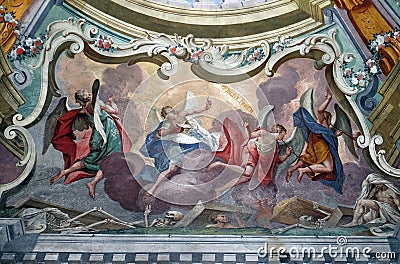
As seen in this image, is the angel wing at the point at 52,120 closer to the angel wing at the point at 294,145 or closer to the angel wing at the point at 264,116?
the angel wing at the point at 264,116

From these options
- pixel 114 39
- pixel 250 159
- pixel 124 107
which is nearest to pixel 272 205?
pixel 250 159

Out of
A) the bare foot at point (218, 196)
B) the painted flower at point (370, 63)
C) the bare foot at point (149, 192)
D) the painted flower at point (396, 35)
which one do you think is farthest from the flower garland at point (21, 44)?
the painted flower at point (396, 35)

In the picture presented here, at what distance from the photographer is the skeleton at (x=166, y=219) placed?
12.2m

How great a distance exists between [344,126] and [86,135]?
4261mm

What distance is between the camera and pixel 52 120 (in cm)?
1267

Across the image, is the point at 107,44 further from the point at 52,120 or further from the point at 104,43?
the point at 52,120

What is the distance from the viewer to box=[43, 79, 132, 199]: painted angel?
12.6 meters

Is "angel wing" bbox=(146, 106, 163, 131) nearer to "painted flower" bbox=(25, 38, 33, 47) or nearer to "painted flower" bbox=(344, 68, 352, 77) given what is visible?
"painted flower" bbox=(25, 38, 33, 47)

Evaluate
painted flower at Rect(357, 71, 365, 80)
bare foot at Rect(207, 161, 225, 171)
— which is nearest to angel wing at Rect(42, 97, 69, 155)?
bare foot at Rect(207, 161, 225, 171)

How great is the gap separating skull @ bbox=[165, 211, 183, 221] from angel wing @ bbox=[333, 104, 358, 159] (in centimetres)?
297

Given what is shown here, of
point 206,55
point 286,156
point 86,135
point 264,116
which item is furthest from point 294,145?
point 86,135

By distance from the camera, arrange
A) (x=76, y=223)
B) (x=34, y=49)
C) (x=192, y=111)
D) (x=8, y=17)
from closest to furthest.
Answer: (x=76, y=223) < (x=8, y=17) < (x=34, y=49) < (x=192, y=111)

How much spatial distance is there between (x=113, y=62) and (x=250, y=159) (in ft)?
9.08

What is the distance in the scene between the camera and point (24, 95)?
41.1 ft
